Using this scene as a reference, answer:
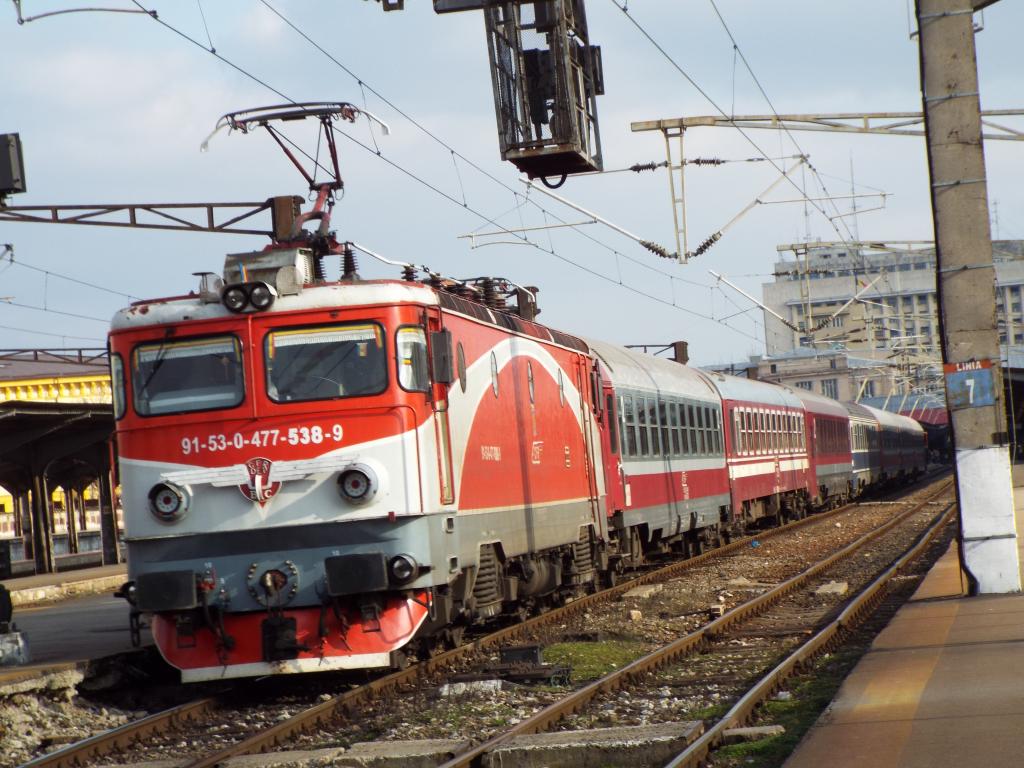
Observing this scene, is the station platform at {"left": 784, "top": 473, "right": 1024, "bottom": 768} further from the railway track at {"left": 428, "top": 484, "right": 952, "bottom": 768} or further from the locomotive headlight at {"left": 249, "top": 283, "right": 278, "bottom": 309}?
the locomotive headlight at {"left": 249, "top": 283, "right": 278, "bottom": 309}

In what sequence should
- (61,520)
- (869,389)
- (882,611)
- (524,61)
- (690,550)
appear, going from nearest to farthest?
(524,61), (882,611), (690,550), (61,520), (869,389)

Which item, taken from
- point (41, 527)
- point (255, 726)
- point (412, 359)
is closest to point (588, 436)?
point (412, 359)

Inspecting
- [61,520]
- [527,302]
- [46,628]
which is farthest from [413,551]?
[61,520]

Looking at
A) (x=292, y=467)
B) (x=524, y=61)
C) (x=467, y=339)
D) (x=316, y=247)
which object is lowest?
(x=292, y=467)

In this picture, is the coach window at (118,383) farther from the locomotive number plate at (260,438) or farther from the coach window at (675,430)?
the coach window at (675,430)

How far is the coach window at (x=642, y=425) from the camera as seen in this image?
20.4 metres

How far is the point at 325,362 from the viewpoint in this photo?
10844 mm

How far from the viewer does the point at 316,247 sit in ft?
47.4

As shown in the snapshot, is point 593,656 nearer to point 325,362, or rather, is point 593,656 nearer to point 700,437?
point 325,362

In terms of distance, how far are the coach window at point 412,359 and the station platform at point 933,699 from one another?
3786 millimetres

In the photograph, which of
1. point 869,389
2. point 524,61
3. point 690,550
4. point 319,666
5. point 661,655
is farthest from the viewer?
point 869,389

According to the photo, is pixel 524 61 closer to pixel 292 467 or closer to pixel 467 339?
pixel 467 339

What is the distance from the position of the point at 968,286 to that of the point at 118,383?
7.74 m

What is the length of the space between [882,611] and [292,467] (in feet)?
24.5
